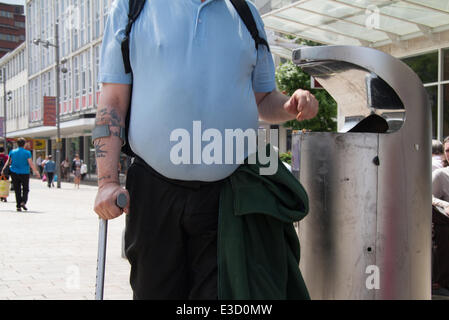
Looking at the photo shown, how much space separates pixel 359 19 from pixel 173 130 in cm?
1044

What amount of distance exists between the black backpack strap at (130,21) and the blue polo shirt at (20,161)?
1103 centimetres

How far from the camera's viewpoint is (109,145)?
180 centimetres

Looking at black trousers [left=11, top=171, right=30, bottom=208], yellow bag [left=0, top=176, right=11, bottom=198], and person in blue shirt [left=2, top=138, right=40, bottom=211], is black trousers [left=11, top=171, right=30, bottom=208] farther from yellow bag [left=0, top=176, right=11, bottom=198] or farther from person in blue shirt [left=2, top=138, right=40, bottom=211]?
yellow bag [left=0, top=176, right=11, bottom=198]

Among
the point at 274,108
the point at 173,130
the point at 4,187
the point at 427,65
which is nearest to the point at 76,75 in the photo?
the point at 4,187

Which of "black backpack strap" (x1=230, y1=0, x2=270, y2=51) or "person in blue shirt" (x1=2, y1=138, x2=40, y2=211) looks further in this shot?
"person in blue shirt" (x1=2, y1=138, x2=40, y2=211)

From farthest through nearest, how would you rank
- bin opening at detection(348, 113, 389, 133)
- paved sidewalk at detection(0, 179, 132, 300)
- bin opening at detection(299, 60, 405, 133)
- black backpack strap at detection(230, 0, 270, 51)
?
paved sidewalk at detection(0, 179, 132, 300)
bin opening at detection(348, 113, 389, 133)
bin opening at detection(299, 60, 405, 133)
black backpack strap at detection(230, 0, 270, 51)

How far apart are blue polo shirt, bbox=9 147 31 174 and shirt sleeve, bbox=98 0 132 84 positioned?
1098 centimetres

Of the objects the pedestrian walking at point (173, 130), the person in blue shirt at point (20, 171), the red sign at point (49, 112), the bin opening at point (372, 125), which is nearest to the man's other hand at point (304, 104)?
the pedestrian walking at point (173, 130)

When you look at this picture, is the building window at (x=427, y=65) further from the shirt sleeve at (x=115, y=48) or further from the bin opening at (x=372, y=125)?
the shirt sleeve at (x=115, y=48)

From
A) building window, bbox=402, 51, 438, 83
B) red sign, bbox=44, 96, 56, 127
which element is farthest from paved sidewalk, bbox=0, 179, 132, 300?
red sign, bbox=44, 96, 56, 127

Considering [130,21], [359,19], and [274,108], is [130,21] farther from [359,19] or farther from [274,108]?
[359,19]

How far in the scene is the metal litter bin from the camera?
2.20m
